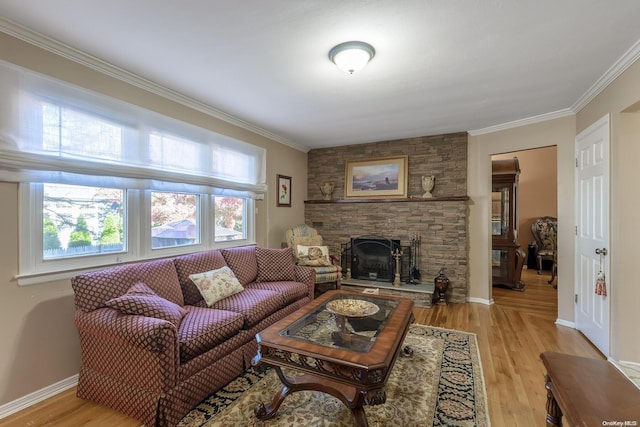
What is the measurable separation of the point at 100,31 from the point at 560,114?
4.56 metres

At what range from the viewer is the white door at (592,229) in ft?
8.44

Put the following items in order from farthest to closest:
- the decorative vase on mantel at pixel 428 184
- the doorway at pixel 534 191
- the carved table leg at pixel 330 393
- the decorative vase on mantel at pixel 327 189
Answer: the doorway at pixel 534 191 < the decorative vase on mantel at pixel 327 189 < the decorative vase on mantel at pixel 428 184 < the carved table leg at pixel 330 393

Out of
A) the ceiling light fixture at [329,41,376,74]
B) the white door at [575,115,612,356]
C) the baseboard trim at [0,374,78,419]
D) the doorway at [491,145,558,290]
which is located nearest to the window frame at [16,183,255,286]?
the baseboard trim at [0,374,78,419]

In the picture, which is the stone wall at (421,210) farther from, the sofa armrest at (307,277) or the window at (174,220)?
the window at (174,220)

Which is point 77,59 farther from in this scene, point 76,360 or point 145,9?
point 76,360

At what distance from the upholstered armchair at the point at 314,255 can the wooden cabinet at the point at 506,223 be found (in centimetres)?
274

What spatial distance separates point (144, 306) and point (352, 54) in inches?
87.4

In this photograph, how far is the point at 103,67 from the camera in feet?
7.56

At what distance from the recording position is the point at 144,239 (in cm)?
268

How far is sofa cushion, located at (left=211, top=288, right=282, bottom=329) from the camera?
2.38 meters

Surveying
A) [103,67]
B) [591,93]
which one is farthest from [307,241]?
[591,93]

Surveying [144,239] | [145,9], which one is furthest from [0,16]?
[144,239]

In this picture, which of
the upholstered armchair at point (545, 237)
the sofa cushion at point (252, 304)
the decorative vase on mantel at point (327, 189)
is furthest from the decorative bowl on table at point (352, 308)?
the upholstered armchair at point (545, 237)

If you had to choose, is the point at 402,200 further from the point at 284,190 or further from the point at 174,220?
the point at 174,220
